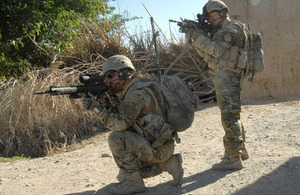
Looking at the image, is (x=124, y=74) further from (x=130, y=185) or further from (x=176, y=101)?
(x=130, y=185)

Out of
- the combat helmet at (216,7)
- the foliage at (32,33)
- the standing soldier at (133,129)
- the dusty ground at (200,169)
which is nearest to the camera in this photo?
the standing soldier at (133,129)

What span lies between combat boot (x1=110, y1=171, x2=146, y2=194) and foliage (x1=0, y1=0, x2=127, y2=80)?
16.7 ft

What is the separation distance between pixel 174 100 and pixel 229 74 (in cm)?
81

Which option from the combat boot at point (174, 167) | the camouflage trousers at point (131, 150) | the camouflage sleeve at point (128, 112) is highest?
the camouflage sleeve at point (128, 112)

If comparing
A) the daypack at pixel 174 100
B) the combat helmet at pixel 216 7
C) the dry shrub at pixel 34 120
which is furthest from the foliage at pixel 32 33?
the daypack at pixel 174 100

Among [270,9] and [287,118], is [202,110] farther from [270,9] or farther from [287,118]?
[270,9]

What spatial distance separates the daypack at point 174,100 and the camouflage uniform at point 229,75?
1.71 feet

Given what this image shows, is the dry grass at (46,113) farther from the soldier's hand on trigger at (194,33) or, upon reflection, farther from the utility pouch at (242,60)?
the utility pouch at (242,60)

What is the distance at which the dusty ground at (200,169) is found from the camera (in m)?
2.94

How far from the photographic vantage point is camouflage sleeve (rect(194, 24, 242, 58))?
325 centimetres

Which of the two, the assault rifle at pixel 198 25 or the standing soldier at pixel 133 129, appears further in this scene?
the assault rifle at pixel 198 25

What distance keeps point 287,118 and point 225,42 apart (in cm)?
286

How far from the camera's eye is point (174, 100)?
295cm

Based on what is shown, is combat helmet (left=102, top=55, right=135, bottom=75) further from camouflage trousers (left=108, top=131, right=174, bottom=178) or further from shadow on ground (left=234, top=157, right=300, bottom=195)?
shadow on ground (left=234, top=157, right=300, bottom=195)
